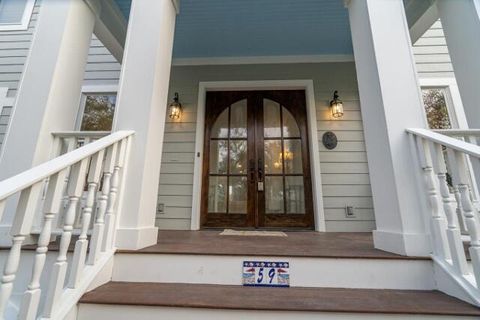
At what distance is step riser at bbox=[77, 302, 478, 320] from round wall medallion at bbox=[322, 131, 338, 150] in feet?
7.95

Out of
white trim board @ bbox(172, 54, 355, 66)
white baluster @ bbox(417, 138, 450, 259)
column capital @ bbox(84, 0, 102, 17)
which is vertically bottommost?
white baluster @ bbox(417, 138, 450, 259)

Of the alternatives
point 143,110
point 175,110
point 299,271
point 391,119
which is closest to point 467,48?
point 391,119

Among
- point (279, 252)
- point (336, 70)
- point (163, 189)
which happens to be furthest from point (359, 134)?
point (163, 189)

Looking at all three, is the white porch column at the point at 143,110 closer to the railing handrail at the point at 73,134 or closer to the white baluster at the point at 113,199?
the white baluster at the point at 113,199

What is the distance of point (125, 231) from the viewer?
146cm

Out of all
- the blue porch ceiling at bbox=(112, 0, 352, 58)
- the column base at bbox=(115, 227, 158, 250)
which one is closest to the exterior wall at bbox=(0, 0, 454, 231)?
the blue porch ceiling at bbox=(112, 0, 352, 58)

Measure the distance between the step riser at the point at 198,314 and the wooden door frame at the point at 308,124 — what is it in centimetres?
197

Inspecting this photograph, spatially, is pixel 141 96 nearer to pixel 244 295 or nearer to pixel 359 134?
pixel 244 295

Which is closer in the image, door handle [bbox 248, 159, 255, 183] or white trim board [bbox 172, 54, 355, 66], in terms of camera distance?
door handle [bbox 248, 159, 255, 183]

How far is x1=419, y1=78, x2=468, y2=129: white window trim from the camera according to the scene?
3.05 m

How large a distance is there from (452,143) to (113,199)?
1913 mm

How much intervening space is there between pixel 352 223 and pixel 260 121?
187 cm

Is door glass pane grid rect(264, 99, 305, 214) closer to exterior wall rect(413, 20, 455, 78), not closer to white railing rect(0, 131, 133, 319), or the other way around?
exterior wall rect(413, 20, 455, 78)

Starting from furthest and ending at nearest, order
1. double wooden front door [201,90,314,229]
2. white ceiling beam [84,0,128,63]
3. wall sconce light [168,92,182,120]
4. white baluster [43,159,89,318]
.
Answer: wall sconce light [168,92,182,120] → double wooden front door [201,90,314,229] → white ceiling beam [84,0,128,63] → white baluster [43,159,89,318]
